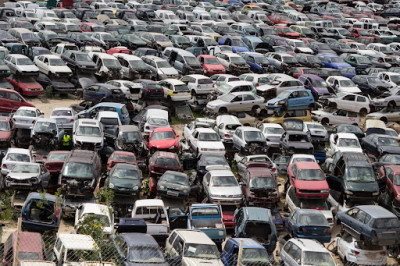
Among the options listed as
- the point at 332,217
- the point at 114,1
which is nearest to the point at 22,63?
the point at 332,217

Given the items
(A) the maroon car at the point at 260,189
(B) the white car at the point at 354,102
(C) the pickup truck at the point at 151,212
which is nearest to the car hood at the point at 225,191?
(A) the maroon car at the point at 260,189

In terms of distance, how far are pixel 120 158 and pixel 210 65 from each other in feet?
57.1

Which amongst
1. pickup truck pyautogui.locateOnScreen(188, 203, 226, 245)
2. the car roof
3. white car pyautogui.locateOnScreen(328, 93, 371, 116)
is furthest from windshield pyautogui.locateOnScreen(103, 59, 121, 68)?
the car roof

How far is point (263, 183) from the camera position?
24.7 m

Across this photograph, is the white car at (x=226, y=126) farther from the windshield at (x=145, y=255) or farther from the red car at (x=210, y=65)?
the windshield at (x=145, y=255)

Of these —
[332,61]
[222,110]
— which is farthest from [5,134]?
[332,61]

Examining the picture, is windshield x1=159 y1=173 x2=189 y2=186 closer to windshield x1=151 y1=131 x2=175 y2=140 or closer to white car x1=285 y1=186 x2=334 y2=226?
white car x1=285 y1=186 x2=334 y2=226

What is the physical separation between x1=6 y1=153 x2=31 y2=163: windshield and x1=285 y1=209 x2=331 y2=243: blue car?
10157 mm

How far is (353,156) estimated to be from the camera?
26.8 m

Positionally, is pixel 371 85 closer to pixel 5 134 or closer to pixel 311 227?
pixel 311 227

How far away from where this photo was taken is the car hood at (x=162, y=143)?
94.3 feet

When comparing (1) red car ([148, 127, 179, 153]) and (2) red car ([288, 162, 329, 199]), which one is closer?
(2) red car ([288, 162, 329, 199])

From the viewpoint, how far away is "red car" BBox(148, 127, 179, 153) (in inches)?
1131

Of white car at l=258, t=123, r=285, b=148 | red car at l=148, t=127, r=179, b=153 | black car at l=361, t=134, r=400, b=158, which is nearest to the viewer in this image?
red car at l=148, t=127, r=179, b=153
